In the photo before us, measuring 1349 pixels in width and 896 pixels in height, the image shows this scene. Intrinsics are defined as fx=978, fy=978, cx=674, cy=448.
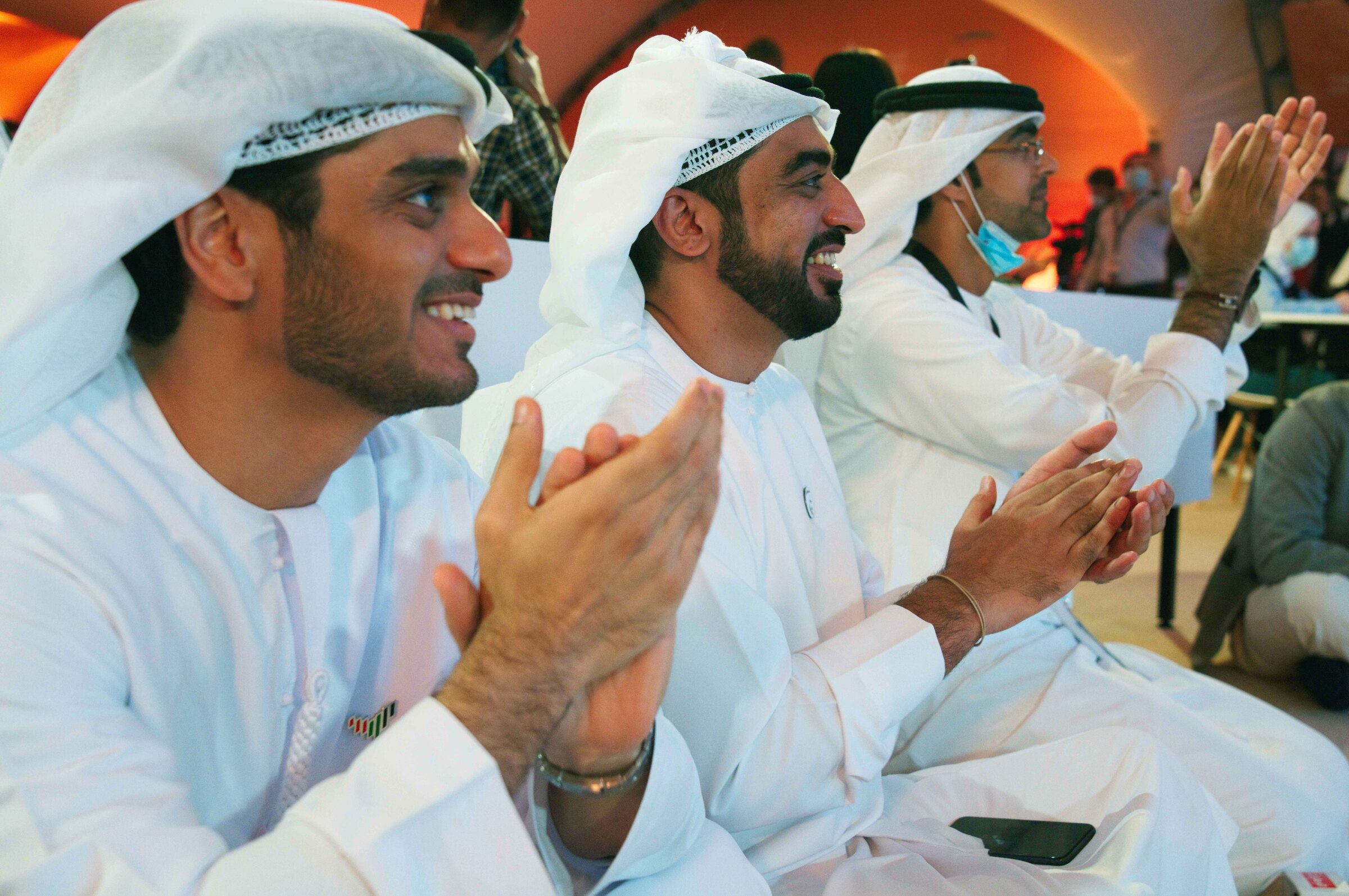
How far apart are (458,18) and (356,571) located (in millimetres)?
1864

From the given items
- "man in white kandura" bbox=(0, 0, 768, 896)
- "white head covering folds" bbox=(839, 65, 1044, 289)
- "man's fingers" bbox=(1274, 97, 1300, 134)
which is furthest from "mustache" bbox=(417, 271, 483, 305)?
"man's fingers" bbox=(1274, 97, 1300, 134)

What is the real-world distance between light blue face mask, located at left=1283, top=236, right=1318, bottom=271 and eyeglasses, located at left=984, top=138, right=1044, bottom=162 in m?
5.55

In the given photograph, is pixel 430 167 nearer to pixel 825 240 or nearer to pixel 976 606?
pixel 825 240

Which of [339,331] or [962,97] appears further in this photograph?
[962,97]

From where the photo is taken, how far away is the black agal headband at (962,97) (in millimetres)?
2621

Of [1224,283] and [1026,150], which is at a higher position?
[1026,150]

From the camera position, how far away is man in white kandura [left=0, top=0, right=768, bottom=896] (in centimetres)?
85

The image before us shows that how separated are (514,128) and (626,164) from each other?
128 centimetres

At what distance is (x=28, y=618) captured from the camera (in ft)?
2.82

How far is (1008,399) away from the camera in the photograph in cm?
229

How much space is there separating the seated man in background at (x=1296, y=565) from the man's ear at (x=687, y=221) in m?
2.72

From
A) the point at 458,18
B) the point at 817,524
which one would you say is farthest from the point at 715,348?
the point at 458,18

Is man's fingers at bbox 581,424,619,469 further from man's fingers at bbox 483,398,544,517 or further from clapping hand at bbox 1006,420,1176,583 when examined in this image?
clapping hand at bbox 1006,420,1176,583

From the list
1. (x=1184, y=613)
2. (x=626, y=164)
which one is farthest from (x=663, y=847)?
(x=1184, y=613)
